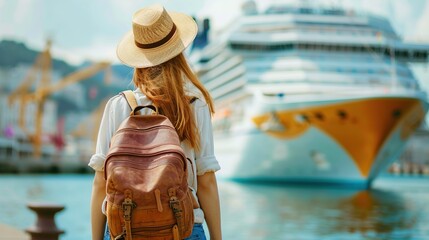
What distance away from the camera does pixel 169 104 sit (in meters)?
2.16

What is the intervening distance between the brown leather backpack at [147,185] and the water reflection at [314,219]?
8.35 meters

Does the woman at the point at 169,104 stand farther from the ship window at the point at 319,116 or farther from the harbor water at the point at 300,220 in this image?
the ship window at the point at 319,116

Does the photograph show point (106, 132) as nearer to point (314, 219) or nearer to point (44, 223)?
point (44, 223)

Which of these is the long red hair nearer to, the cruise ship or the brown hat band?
the brown hat band

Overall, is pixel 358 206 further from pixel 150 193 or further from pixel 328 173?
pixel 150 193

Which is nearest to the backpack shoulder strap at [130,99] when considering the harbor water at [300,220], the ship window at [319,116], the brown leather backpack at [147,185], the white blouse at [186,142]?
the white blouse at [186,142]

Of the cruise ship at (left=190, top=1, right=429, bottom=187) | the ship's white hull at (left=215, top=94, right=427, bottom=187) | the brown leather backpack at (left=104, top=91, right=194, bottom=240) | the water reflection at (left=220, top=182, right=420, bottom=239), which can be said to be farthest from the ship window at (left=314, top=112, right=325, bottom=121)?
the brown leather backpack at (left=104, top=91, right=194, bottom=240)

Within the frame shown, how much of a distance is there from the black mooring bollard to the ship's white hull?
18720 millimetres

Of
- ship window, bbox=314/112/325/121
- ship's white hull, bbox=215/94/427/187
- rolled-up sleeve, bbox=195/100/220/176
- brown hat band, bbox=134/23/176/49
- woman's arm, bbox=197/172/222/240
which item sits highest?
ship window, bbox=314/112/325/121

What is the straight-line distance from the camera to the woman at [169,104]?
2160 millimetres

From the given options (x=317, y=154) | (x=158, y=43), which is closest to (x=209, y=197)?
(x=158, y=43)

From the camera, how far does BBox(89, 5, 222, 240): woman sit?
7.09 feet

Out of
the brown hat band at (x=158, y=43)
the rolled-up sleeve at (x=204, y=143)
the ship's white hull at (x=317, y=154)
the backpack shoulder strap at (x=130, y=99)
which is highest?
the ship's white hull at (x=317, y=154)

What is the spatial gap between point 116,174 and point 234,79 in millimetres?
30567
